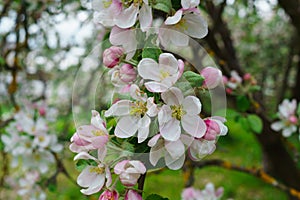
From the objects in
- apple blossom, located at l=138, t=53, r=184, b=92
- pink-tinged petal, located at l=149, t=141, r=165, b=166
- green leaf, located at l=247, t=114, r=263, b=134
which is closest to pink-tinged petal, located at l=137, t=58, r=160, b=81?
apple blossom, located at l=138, t=53, r=184, b=92

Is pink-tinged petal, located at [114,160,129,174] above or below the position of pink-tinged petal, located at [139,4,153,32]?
below

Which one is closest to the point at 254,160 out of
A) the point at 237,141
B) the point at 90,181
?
the point at 237,141

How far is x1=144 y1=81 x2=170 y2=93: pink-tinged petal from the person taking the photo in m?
0.67

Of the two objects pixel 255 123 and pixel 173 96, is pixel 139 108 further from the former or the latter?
pixel 255 123

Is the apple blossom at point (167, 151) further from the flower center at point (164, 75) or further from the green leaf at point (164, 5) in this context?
the green leaf at point (164, 5)

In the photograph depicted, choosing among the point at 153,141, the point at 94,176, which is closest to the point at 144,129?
the point at 153,141

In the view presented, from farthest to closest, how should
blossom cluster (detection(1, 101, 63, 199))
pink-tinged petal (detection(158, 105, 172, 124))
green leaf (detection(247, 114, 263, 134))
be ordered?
blossom cluster (detection(1, 101, 63, 199)) < green leaf (detection(247, 114, 263, 134)) < pink-tinged petal (detection(158, 105, 172, 124))

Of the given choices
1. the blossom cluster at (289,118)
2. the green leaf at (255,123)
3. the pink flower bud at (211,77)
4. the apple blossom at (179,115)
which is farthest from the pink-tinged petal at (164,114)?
the blossom cluster at (289,118)

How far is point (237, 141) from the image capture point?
5.45 m

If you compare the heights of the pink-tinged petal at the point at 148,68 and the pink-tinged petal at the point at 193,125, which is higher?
the pink-tinged petal at the point at 148,68

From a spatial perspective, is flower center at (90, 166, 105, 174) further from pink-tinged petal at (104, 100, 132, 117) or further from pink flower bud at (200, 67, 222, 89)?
pink flower bud at (200, 67, 222, 89)

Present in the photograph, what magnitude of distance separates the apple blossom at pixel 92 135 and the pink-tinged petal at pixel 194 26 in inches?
7.7

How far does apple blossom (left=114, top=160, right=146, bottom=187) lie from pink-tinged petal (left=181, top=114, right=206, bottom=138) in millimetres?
84

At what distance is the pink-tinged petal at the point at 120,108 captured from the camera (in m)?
0.71
